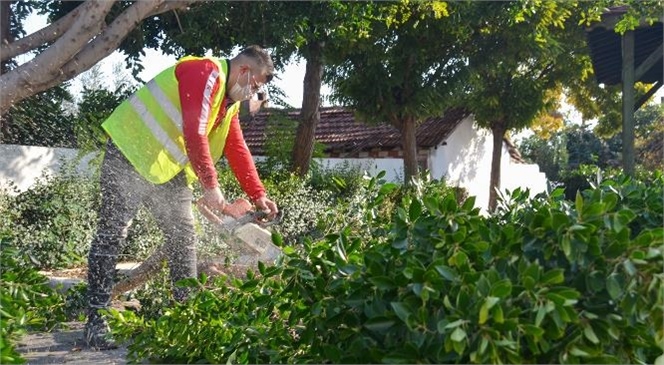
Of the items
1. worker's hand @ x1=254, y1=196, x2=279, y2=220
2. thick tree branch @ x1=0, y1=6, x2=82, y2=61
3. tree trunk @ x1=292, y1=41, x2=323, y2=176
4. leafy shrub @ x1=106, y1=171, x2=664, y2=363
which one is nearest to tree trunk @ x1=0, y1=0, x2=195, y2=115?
thick tree branch @ x1=0, y1=6, x2=82, y2=61

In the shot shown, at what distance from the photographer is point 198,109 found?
4.61m

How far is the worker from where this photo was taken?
464 centimetres

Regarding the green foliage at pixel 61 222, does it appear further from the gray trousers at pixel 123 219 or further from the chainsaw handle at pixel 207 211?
the gray trousers at pixel 123 219

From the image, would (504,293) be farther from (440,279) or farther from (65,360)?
(65,360)

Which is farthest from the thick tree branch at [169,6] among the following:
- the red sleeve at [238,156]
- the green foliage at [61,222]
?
the red sleeve at [238,156]

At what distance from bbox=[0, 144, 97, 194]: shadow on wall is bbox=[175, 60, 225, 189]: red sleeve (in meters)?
5.36

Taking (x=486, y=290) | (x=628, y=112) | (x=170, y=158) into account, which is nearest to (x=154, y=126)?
(x=170, y=158)

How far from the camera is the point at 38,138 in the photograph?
11039 millimetres

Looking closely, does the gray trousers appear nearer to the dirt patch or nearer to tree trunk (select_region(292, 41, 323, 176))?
the dirt patch

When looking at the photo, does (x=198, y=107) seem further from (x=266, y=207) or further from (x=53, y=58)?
(x=53, y=58)

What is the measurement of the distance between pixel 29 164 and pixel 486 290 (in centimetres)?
835

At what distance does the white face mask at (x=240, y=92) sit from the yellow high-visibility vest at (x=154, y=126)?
110mm

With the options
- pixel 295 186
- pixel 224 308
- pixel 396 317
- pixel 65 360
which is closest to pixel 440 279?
pixel 396 317

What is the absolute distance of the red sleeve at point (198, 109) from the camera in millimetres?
4582
